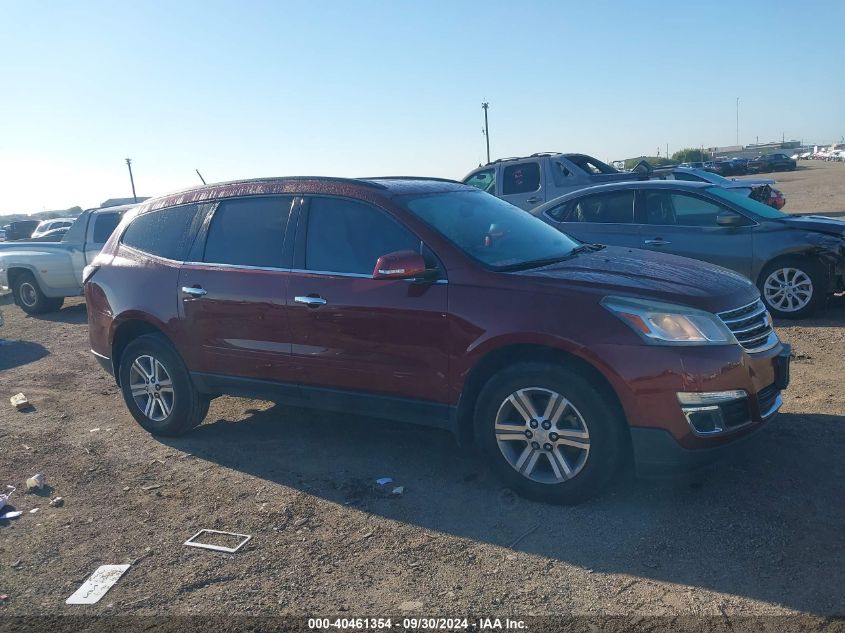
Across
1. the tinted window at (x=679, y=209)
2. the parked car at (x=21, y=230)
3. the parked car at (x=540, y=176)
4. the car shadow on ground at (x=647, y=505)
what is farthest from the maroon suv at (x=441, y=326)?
the parked car at (x=21, y=230)

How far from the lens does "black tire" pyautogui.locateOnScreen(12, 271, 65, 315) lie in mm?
13258

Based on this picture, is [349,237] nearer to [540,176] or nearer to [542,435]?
[542,435]

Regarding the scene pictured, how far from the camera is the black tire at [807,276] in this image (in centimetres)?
831

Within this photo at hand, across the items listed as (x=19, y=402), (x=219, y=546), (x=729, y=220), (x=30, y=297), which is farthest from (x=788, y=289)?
(x=30, y=297)

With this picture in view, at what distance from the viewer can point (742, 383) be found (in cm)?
400

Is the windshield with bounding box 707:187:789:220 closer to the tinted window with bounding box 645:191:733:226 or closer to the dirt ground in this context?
the tinted window with bounding box 645:191:733:226

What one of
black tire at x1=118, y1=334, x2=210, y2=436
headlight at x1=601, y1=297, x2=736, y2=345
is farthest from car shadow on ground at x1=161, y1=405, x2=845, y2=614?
headlight at x1=601, y1=297, x2=736, y2=345

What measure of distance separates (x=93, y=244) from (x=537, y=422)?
34.7ft

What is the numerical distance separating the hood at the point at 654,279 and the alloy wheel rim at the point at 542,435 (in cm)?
64

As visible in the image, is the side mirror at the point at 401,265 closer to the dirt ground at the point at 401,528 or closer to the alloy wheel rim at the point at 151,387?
the dirt ground at the point at 401,528

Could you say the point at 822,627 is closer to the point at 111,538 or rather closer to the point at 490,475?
the point at 490,475

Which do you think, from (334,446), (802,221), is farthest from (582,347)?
(802,221)

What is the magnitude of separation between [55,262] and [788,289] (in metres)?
11.3

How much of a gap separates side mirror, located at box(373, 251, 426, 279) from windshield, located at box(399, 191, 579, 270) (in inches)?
13.2
